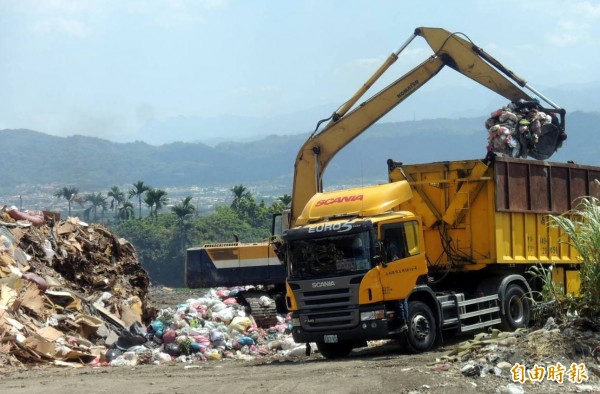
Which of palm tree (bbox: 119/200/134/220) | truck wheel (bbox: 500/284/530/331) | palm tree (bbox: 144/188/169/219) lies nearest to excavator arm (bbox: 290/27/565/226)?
truck wheel (bbox: 500/284/530/331)

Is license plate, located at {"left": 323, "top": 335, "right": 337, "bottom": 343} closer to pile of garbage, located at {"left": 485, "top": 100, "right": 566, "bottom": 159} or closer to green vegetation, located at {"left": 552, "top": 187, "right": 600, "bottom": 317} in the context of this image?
green vegetation, located at {"left": 552, "top": 187, "right": 600, "bottom": 317}

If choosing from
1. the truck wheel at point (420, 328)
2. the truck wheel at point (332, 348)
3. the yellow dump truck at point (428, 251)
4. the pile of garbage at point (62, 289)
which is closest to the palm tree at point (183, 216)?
the pile of garbage at point (62, 289)

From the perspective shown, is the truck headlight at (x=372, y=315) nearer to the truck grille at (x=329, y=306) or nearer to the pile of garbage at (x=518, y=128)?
the truck grille at (x=329, y=306)

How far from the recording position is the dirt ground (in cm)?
1130

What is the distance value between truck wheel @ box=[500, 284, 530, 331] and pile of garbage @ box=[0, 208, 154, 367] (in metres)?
7.81

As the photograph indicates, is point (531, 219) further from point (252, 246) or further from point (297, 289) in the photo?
point (252, 246)

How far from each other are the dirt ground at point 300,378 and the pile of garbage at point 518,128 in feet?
15.2

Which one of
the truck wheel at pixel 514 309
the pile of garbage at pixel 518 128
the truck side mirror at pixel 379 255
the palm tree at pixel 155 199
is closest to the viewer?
the truck side mirror at pixel 379 255

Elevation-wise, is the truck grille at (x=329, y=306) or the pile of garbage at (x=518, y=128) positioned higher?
the pile of garbage at (x=518, y=128)

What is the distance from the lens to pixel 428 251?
17703 millimetres

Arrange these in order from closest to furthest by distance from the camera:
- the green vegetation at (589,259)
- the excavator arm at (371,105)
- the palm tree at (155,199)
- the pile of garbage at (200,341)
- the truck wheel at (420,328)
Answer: the green vegetation at (589,259), the truck wheel at (420,328), the pile of garbage at (200,341), the excavator arm at (371,105), the palm tree at (155,199)

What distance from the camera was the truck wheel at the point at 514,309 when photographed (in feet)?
57.1

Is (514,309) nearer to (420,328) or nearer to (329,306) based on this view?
(420,328)

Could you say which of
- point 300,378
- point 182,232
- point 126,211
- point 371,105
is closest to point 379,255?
point 300,378
